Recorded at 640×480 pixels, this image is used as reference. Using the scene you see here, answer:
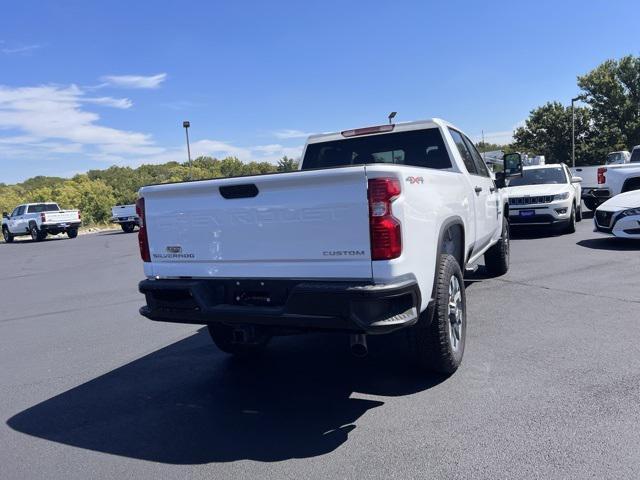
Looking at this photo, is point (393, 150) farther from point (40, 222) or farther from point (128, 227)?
point (128, 227)

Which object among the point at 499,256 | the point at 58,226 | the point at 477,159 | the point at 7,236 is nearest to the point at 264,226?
the point at 477,159

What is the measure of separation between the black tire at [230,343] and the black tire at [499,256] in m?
4.05

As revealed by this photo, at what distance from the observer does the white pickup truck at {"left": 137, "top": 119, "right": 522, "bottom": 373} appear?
10.0 feet

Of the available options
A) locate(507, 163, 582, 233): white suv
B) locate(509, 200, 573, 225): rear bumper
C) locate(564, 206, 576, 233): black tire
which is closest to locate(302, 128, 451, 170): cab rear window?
locate(507, 163, 582, 233): white suv

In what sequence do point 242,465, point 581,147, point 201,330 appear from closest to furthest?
point 242,465 → point 201,330 → point 581,147

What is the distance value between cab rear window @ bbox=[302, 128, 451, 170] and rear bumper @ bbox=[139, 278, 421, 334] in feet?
7.30

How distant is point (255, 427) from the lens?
3.41 meters

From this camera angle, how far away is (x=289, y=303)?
3.22 metres

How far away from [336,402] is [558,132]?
154 feet

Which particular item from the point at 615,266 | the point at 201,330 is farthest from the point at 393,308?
the point at 615,266

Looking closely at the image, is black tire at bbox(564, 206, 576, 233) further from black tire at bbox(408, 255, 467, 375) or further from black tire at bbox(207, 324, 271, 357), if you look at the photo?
black tire at bbox(207, 324, 271, 357)

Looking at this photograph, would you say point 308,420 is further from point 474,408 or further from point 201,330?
point 201,330

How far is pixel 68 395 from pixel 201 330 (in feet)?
6.10

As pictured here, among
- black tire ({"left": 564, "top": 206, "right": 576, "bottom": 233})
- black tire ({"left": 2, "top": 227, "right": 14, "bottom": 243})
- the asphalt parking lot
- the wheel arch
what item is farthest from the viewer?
black tire ({"left": 2, "top": 227, "right": 14, "bottom": 243})
